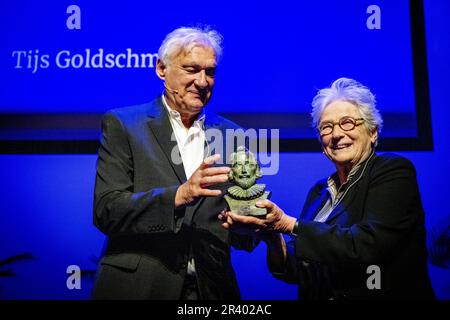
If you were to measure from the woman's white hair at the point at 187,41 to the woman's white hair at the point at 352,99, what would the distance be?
0.51 m

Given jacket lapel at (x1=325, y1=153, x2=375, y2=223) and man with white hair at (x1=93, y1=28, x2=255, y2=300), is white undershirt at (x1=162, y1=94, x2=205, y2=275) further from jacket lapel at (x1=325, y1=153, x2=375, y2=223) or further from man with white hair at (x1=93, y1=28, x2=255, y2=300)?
jacket lapel at (x1=325, y1=153, x2=375, y2=223)

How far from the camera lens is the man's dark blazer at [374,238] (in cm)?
234

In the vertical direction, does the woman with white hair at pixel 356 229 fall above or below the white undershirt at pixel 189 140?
below

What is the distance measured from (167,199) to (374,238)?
85 cm

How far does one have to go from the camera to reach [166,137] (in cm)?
246

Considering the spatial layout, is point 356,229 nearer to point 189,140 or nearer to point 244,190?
point 244,190

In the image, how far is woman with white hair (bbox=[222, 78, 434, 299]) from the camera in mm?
2340

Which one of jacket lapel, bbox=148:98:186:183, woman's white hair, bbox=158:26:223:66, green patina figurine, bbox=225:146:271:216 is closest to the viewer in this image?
green patina figurine, bbox=225:146:271:216

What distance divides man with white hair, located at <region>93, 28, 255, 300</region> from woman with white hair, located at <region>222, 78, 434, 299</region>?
17cm

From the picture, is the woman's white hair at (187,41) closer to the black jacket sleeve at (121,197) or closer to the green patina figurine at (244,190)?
the black jacket sleeve at (121,197)

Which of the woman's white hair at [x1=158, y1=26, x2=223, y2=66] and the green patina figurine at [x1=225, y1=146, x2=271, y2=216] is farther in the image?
the woman's white hair at [x1=158, y1=26, x2=223, y2=66]

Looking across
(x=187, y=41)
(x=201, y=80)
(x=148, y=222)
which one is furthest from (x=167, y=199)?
(x=187, y=41)

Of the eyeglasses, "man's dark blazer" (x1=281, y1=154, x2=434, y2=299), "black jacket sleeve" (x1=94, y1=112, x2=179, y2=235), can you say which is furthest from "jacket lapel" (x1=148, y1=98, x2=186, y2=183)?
the eyeglasses

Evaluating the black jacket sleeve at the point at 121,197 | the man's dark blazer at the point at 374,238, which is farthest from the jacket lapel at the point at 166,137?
the man's dark blazer at the point at 374,238
